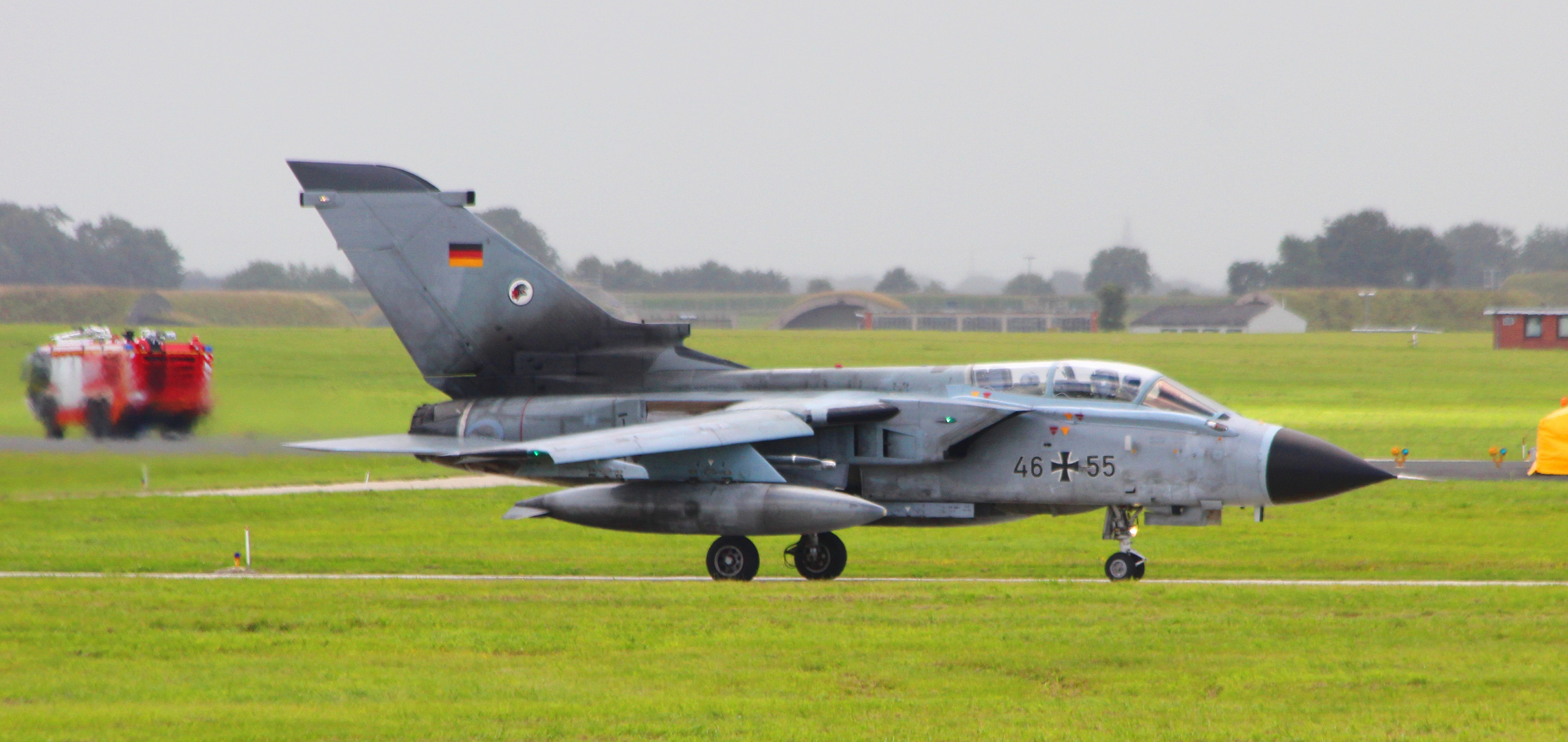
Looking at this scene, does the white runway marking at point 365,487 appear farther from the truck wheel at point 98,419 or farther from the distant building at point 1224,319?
the distant building at point 1224,319

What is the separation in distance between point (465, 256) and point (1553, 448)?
25866mm

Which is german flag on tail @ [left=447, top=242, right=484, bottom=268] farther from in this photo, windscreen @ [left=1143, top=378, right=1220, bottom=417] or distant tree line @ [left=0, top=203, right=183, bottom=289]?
distant tree line @ [left=0, top=203, right=183, bottom=289]

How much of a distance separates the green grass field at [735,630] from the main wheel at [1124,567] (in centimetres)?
42

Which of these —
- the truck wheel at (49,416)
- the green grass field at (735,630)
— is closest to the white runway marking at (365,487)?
the green grass field at (735,630)

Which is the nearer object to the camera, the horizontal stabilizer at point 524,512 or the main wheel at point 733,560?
the horizontal stabilizer at point 524,512

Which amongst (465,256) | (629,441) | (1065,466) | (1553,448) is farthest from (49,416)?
(1553,448)

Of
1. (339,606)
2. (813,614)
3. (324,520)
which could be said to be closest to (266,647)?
(339,606)

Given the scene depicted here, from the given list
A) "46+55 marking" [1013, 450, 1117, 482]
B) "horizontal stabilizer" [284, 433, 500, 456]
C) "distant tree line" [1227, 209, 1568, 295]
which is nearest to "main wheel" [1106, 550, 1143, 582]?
"46+55 marking" [1013, 450, 1117, 482]

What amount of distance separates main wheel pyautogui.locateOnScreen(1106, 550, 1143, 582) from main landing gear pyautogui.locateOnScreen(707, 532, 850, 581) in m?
3.33

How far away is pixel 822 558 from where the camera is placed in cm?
1886

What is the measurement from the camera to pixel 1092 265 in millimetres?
130375

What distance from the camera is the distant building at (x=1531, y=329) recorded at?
83.5 m

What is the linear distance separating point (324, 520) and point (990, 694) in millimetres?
20987

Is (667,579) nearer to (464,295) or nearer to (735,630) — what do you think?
(464,295)
